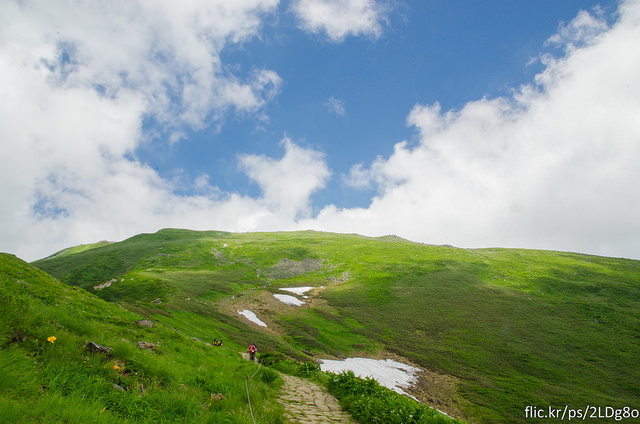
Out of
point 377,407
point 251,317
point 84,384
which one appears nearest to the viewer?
point 84,384

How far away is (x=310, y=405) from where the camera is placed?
13266 millimetres

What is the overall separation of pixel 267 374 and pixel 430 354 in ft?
133

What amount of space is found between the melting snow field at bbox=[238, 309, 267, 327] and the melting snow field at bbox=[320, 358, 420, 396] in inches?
711

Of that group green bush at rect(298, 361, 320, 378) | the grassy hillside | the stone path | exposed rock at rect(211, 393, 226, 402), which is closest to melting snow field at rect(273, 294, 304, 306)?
the grassy hillside

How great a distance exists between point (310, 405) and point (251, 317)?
A: 48.1 meters

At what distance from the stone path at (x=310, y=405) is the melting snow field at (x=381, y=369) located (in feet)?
68.8

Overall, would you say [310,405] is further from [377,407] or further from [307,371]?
[307,371]

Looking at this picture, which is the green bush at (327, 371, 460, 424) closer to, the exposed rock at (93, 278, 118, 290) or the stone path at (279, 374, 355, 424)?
the stone path at (279, 374, 355, 424)

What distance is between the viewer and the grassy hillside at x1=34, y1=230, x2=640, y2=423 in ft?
127

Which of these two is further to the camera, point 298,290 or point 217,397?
point 298,290

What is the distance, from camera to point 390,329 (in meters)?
59.4

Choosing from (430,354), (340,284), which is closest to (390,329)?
(430,354)

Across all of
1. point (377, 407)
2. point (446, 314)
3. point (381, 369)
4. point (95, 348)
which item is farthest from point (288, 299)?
point (95, 348)

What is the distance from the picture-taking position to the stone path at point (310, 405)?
36.8 ft
